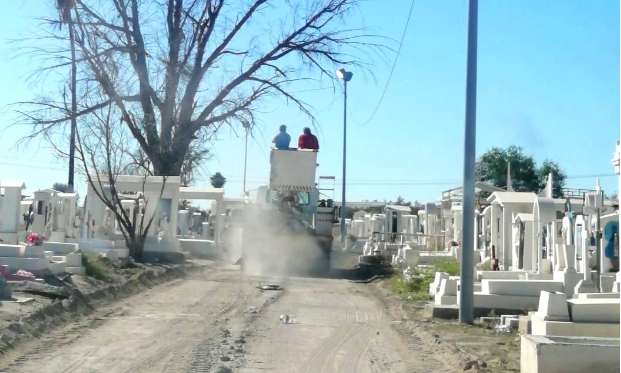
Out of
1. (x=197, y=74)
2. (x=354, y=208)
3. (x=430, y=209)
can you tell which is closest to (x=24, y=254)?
(x=197, y=74)

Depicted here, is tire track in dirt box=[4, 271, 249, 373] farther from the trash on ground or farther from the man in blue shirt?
the man in blue shirt

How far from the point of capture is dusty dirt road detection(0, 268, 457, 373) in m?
9.38

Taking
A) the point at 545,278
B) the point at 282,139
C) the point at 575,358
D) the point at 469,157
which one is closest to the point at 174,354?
the point at 575,358

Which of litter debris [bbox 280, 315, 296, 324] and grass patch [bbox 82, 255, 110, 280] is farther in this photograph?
grass patch [bbox 82, 255, 110, 280]

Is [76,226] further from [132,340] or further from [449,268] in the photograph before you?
[132,340]

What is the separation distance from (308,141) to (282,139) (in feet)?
3.66

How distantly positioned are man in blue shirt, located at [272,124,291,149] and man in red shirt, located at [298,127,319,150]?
63cm

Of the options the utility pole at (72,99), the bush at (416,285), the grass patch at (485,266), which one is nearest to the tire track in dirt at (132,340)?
the bush at (416,285)

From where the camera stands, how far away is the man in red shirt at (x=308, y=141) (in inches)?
1151

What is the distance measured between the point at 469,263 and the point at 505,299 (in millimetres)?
1240

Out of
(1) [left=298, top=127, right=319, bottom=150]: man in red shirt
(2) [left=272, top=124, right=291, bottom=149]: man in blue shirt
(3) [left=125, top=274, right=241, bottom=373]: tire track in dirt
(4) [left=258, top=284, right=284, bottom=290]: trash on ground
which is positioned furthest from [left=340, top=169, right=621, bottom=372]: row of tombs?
(2) [left=272, top=124, right=291, bottom=149]: man in blue shirt

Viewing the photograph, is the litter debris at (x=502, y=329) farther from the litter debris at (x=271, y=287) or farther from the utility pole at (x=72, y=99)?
the utility pole at (x=72, y=99)

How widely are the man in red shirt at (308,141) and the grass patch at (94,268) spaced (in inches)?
440

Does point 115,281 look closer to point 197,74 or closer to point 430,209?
point 197,74
